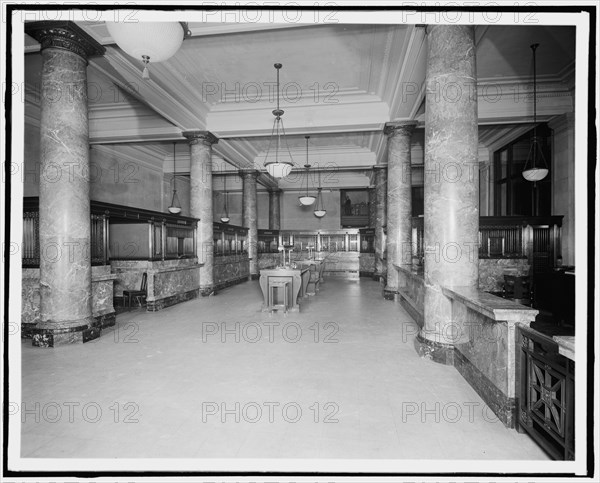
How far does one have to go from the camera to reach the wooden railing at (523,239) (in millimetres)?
8938

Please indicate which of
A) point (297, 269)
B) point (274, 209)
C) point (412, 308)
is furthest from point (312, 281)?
point (274, 209)

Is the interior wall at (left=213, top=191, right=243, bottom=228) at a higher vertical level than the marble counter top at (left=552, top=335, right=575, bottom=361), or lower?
higher

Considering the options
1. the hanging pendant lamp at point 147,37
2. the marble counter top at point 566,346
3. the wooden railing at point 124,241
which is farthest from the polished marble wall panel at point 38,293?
the marble counter top at point 566,346

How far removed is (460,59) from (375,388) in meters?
3.96

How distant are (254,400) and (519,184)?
460 inches

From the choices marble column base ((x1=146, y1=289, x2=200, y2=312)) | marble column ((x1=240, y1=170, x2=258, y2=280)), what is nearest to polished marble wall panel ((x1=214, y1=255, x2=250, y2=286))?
marble column ((x1=240, y1=170, x2=258, y2=280))

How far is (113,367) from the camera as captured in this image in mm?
3938

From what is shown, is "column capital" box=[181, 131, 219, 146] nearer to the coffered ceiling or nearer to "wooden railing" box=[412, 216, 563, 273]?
the coffered ceiling

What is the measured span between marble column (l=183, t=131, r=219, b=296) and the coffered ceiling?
44 centimetres

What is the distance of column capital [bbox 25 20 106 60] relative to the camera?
4.75 m

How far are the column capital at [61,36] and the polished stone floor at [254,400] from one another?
14.0ft

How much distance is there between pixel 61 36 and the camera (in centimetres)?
488

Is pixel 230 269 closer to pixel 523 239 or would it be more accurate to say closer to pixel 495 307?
pixel 523 239

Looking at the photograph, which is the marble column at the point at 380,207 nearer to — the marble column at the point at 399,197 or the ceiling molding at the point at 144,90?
the marble column at the point at 399,197
